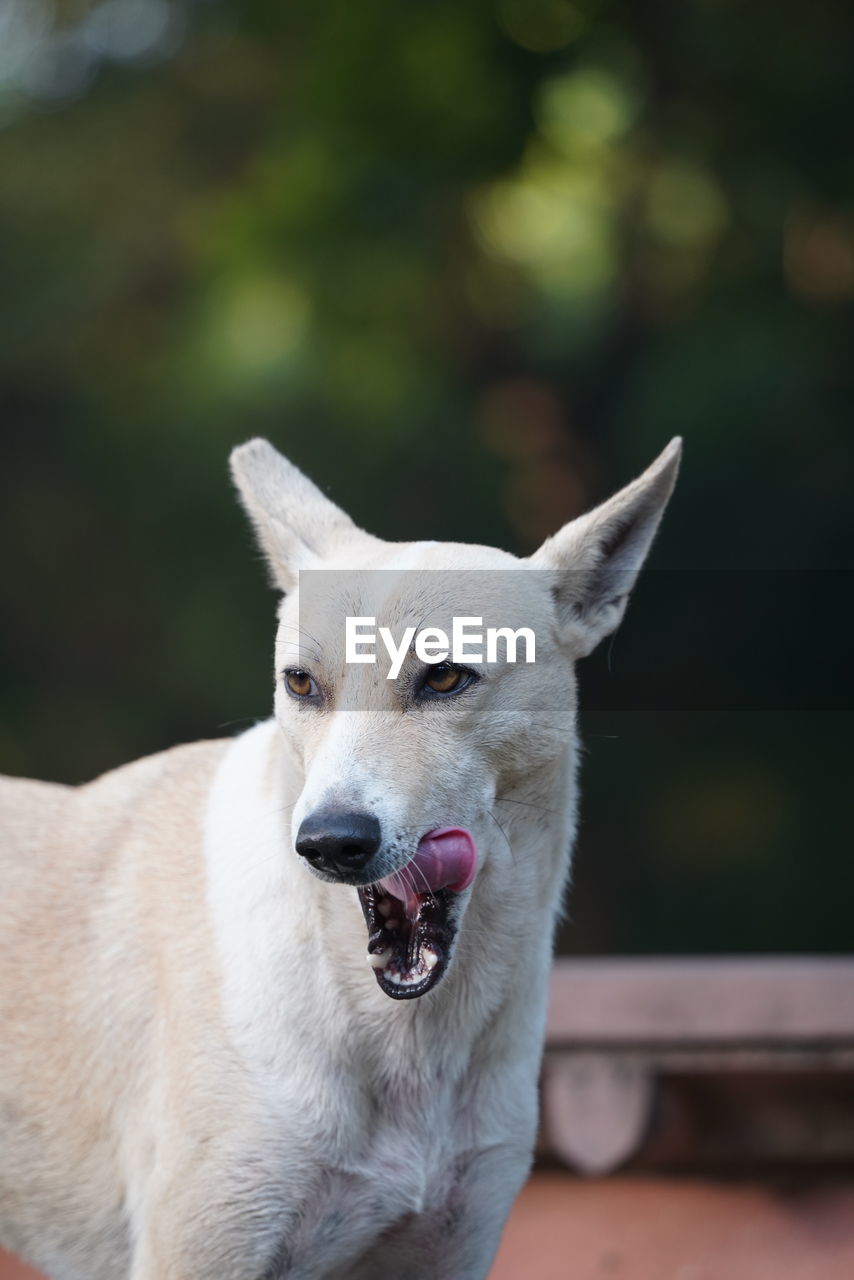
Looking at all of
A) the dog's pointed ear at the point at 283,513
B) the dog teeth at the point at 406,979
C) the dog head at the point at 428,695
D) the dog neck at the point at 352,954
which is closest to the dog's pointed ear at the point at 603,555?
the dog head at the point at 428,695

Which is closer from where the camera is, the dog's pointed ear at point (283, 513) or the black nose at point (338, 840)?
the black nose at point (338, 840)

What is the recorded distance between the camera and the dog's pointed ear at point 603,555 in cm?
285

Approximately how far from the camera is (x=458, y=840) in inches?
99.3

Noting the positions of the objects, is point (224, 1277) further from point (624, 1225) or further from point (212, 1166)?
point (624, 1225)

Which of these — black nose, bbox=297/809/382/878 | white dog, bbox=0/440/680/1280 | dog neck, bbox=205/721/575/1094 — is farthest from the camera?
dog neck, bbox=205/721/575/1094

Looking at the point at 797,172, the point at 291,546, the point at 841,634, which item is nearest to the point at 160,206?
the point at 797,172

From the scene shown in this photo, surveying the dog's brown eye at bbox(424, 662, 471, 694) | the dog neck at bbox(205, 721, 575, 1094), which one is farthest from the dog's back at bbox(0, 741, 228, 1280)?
the dog's brown eye at bbox(424, 662, 471, 694)

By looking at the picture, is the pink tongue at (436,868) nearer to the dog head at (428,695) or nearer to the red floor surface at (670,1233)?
the dog head at (428,695)

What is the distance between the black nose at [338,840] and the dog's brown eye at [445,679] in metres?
0.35

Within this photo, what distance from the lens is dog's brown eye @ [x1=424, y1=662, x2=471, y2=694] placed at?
2.59 m

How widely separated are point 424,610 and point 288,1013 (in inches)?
28.2

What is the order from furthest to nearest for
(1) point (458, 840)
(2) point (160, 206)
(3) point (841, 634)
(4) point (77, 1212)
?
(2) point (160, 206) → (3) point (841, 634) → (4) point (77, 1212) → (1) point (458, 840)

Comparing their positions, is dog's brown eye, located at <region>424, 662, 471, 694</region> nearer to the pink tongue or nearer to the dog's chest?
the pink tongue

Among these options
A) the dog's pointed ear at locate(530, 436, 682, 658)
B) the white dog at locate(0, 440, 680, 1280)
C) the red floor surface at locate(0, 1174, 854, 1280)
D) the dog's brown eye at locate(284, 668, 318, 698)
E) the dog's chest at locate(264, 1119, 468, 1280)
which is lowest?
the red floor surface at locate(0, 1174, 854, 1280)
